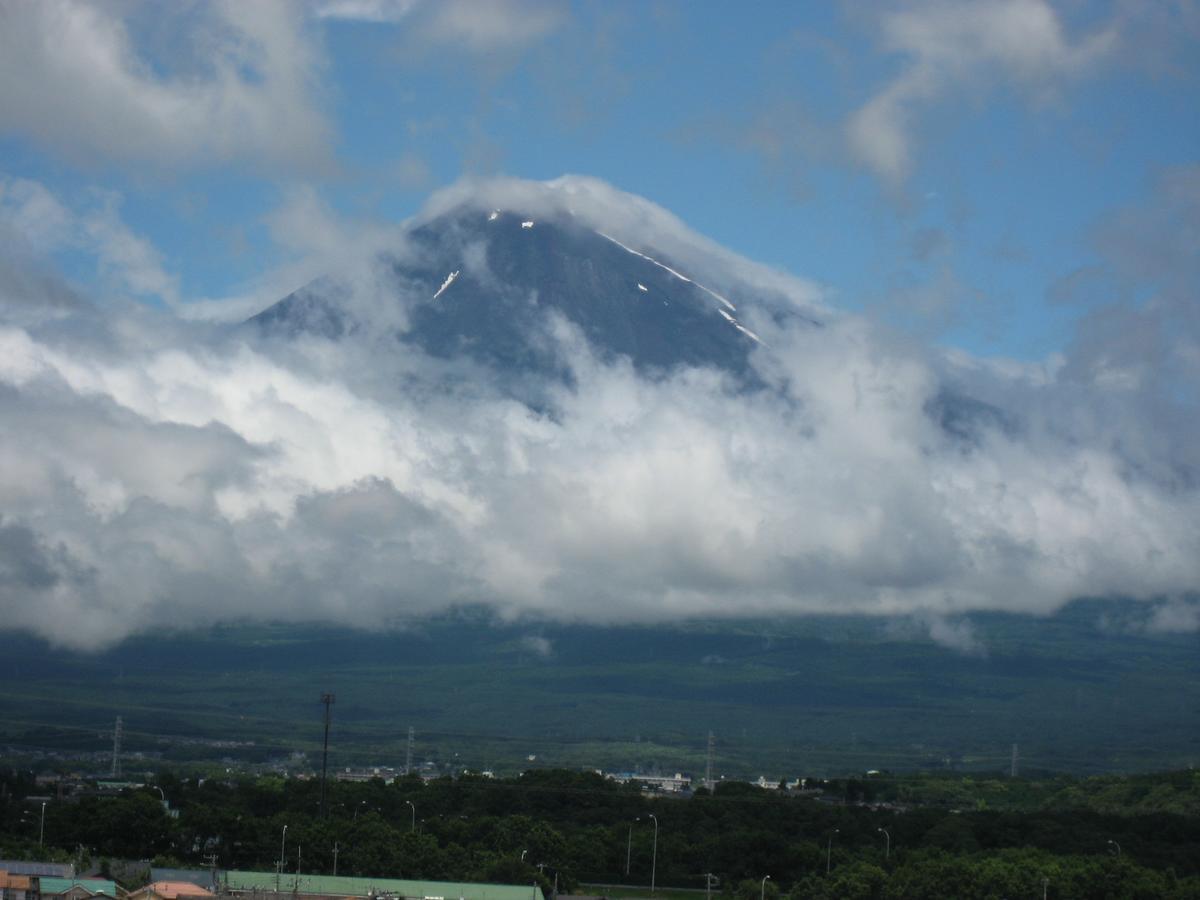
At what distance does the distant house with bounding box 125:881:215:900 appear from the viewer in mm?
52594

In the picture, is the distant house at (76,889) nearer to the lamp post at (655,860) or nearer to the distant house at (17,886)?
the distant house at (17,886)

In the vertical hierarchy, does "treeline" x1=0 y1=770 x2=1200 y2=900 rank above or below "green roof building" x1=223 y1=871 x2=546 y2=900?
above

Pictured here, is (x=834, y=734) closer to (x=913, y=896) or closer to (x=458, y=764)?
(x=458, y=764)

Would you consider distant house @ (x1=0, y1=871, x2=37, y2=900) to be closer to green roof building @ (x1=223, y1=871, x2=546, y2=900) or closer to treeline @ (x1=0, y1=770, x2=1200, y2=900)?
green roof building @ (x1=223, y1=871, x2=546, y2=900)

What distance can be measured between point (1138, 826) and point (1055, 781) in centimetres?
4551

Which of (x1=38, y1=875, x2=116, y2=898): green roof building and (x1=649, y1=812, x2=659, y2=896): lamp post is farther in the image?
(x1=649, y1=812, x2=659, y2=896): lamp post

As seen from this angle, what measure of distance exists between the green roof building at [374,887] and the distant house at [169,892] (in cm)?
322

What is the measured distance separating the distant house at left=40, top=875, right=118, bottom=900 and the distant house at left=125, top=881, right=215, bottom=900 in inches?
28.6

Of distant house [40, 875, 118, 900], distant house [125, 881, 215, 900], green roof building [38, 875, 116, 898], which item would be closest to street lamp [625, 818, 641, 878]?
distant house [125, 881, 215, 900]

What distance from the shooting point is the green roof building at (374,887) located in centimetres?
6038

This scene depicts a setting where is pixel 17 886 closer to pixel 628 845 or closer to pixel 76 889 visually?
pixel 76 889

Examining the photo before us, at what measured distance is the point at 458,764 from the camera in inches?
6230

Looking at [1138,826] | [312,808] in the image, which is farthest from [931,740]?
[312,808]

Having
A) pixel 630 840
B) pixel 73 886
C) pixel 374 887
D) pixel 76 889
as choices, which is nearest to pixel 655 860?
pixel 630 840
